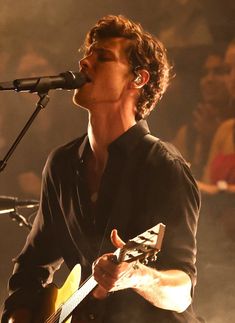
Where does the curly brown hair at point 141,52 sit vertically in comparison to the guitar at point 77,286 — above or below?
above

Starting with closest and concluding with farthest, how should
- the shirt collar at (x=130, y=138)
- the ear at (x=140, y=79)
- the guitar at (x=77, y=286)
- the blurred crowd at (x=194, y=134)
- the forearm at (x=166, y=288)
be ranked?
the guitar at (x=77, y=286)
the forearm at (x=166, y=288)
the shirt collar at (x=130, y=138)
the ear at (x=140, y=79)
the blurred crowd at (x=194, y=134)

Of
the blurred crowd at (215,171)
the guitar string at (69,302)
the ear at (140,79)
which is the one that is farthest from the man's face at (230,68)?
the guitar string at (69,302)

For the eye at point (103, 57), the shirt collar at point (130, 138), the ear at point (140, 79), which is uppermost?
the eye at point (103, 57)

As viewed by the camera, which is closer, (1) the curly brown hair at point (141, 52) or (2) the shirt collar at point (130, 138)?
(2) the shirt collar at point (130, 138)

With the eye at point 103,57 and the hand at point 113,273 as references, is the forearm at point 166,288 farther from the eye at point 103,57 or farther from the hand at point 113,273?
the eye at point 103,57

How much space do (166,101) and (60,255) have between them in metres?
1.49

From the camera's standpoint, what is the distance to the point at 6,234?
11.9 feet

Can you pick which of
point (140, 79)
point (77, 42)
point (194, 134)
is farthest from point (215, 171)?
point (140, 79)

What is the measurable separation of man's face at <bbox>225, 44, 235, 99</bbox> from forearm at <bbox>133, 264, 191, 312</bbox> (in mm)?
1878

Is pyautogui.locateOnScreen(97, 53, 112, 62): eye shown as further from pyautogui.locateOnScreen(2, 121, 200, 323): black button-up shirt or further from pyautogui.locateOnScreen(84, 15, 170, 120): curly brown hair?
pyautogui.locateOnScreen(2, 121, 200, 323): black button-up shirt

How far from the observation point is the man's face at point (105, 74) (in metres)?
2.32

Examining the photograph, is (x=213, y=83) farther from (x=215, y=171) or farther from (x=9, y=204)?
(x=9, y=204)

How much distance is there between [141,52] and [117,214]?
2.14 ft

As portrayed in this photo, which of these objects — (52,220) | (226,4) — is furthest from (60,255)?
(226,4)
